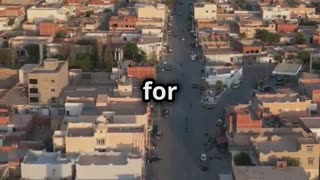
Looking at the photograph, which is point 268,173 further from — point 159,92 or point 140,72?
point 140,72

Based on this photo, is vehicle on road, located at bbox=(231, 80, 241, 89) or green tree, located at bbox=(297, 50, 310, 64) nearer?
vehicle on road, located at bbox=(231, 80, 241, 89)

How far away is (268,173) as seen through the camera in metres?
5.71

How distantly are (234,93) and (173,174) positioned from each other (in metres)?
2.95

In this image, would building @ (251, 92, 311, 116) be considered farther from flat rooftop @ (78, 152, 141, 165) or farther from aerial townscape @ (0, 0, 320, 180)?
flat rooftop @ (78, 152, 141, 165)

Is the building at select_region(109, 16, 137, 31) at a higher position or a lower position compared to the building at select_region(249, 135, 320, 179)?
higher

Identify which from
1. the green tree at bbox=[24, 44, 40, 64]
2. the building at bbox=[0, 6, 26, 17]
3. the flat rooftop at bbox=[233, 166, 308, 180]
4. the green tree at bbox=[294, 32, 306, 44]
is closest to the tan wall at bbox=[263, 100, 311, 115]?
the flat rooftop at bbox=[233, 166, 308, 180]

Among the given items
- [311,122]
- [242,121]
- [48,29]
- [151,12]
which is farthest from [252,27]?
[242,121]

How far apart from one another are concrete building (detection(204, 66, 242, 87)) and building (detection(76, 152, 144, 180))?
150 inches

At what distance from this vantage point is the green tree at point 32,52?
36.4 ft

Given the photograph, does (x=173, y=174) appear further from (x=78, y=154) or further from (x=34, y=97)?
(x=34, y=97)

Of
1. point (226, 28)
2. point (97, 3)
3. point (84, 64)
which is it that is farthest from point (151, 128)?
point (97, 3)

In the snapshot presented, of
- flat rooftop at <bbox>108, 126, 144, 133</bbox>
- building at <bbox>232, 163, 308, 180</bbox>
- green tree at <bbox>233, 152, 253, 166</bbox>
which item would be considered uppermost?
flat rooftop at <bbox>108, 126, 144, 133</bbox>

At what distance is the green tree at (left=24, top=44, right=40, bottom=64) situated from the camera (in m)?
11.1

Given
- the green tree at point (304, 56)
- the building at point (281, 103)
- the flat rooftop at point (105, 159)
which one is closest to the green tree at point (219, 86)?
the building at point (281, 103)
